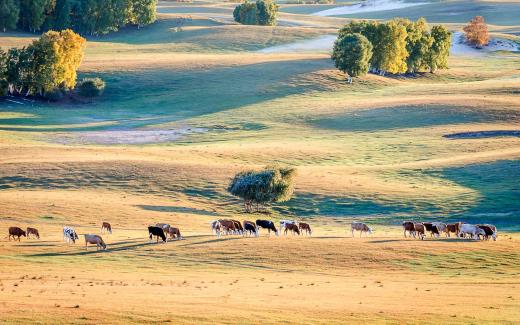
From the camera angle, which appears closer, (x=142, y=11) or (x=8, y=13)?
(x=8, y=13)

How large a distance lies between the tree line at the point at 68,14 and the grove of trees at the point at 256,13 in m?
22.7

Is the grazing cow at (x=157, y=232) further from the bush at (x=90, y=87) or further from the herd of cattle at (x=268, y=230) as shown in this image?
the bush at (x=90, y=87)

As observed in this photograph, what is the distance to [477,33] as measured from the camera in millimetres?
162750

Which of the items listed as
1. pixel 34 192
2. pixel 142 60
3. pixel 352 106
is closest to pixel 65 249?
pixel 34 192

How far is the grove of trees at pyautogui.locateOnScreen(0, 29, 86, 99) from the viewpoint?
105062mm

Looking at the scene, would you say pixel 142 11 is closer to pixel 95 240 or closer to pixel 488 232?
pixel 488 232

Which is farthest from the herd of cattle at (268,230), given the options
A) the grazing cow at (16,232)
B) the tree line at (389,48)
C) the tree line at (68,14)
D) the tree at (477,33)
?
the tree at (477,33)

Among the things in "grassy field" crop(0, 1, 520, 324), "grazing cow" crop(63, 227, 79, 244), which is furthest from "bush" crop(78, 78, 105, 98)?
"grazing cow" crop(63, 227, 79, 244)

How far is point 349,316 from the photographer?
29.5 meters

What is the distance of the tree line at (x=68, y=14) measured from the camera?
149625mm

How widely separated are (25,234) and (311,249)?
13229 millimetres

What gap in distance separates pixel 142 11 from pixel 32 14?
19.9 metres

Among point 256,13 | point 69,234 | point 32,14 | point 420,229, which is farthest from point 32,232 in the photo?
point 256,13

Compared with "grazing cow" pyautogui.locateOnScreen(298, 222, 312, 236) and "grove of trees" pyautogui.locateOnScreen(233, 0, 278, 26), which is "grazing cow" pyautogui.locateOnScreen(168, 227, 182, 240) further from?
"grove of trees" pyautogui.locateOnScreen(233, 0, 278, 26)
